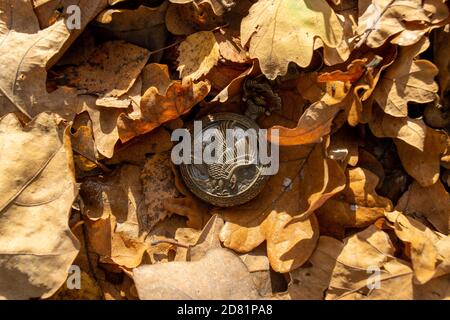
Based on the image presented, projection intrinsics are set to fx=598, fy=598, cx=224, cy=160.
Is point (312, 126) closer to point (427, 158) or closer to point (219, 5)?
point (427, 158)

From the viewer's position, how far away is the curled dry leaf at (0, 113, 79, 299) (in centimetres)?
181

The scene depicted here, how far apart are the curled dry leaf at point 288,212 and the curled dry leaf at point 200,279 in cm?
10

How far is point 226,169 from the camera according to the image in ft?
6.89

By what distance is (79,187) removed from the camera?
207cm

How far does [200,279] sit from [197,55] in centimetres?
80

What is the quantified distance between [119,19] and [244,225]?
0.87 meters

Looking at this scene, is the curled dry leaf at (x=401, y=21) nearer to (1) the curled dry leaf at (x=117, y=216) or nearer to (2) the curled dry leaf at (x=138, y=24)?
(2) the curled dry leaf at (x=138, y=24)

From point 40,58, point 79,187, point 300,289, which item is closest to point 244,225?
point 300,289

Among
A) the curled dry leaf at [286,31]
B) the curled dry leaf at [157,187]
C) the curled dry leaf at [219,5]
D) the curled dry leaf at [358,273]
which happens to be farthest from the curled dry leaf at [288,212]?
the curled dry leaf at [219,5]

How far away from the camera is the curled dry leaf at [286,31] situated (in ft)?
6.50

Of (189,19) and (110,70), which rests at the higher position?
(189,19)

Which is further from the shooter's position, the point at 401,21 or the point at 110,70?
the point at 110,70

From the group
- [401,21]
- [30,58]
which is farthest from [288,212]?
[30,58]

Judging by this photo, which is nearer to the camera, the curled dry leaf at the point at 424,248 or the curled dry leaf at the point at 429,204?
the curled dry leaf at the point at 424,248
